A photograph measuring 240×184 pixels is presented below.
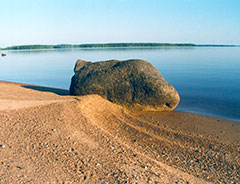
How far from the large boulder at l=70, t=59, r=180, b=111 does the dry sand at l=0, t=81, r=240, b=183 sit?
48.4 inches

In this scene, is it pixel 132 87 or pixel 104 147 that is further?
pixel 132 87

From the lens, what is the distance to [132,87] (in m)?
9.82

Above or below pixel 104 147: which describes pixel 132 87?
above

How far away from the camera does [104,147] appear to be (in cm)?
529

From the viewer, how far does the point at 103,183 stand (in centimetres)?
391

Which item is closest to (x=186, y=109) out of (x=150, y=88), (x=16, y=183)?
(x=150, y=88)

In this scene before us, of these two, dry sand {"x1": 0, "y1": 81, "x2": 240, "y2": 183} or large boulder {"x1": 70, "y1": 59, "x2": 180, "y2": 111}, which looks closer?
dry sand {"x1": 0, "y1": 81, "x2": 240, "y2": 183}

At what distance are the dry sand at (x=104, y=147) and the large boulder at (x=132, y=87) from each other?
4.03ft

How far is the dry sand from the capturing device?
4.21m

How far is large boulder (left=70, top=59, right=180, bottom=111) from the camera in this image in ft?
32.2

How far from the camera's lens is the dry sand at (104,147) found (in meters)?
4.21

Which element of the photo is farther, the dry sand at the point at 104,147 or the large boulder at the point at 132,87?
the large boulder at the point at 132,87

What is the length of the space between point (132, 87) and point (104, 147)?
483cm

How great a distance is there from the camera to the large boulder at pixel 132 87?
980 centimetres
